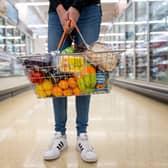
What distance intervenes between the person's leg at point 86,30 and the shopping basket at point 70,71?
1.15 feet

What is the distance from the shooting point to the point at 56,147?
1.82 metres

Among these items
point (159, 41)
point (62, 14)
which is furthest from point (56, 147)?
point (159, 41)

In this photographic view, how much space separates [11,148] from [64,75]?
0.89 meters

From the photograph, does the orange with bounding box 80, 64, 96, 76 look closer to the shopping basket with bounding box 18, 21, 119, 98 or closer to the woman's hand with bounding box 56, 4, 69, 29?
the shopping basket with bounding box 18, 21, 119, 98

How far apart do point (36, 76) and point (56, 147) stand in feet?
1.88

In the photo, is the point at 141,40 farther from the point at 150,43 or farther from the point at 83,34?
the point at 83,34

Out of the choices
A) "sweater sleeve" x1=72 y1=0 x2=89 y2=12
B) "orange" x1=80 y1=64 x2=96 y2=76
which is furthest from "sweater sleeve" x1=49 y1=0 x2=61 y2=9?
"orange" x1=80 y1=64 x2=96 y2=76

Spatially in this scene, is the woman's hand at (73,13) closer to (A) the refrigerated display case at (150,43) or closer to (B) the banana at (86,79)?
(B) the banana at (86,79)

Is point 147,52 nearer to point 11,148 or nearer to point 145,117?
point 145,117

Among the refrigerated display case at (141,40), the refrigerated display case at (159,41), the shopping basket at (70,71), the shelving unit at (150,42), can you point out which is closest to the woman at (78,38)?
the shopping basket at (70,71)

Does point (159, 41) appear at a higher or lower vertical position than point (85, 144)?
higher

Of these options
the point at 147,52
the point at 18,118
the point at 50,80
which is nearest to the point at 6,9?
the point at 147,52

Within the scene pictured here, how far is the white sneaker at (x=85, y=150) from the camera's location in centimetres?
170

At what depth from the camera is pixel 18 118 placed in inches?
136
